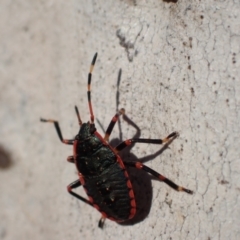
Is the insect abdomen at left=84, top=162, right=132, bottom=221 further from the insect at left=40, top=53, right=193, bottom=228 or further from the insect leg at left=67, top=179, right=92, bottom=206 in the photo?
the insect leg at left=67, top=179, right=92, bottom=206

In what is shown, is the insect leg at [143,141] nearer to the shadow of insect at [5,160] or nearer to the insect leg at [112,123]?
the insect leg at [112,123]

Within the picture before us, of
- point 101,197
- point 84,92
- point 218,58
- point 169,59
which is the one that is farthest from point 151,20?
point 101,197

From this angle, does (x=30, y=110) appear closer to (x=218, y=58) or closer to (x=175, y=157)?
(x=175, y=157)

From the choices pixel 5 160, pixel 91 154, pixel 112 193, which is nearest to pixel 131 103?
pixel 91 154

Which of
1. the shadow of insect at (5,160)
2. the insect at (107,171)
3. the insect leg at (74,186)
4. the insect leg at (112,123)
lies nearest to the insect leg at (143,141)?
the insect at (107,171)

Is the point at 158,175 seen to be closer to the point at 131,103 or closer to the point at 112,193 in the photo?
the point at 112,193
